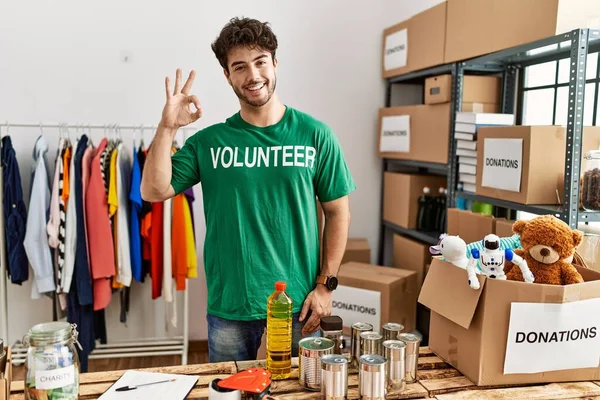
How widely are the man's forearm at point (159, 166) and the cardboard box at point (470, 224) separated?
1.41 m

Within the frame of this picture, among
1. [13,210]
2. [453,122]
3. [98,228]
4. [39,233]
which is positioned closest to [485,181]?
[453,122]

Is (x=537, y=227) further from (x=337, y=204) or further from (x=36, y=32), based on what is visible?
(x=36, y=32)

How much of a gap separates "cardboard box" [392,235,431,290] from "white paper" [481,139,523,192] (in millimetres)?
761

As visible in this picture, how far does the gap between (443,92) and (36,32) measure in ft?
7.75

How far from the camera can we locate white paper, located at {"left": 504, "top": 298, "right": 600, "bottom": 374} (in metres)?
1.31

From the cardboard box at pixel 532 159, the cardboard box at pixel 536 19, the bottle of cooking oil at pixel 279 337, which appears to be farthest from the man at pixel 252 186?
the cardboard box at pixel 536 19

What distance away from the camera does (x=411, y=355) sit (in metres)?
1.33

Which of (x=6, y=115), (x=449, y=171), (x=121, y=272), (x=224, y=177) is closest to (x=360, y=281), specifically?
(x=449, y=171)

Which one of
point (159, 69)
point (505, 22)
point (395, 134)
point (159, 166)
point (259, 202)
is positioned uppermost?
point (505, 22)

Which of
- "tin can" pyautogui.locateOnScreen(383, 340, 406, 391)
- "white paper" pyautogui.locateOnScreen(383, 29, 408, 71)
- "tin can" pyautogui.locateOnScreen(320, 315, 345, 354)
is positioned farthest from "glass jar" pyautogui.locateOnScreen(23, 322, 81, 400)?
"white paper" pyautogui.locateOnScreen(383, 29, 408, 71)

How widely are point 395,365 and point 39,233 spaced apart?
7.70ft

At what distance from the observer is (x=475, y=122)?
2.66 meters

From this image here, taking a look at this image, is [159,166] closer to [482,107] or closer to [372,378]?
[372,378]

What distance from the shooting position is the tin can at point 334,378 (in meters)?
1.19
